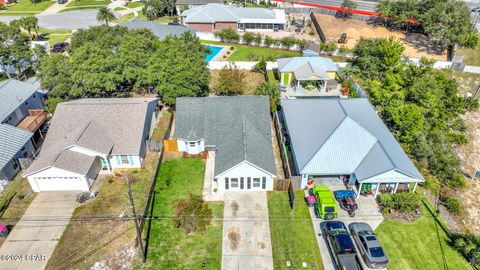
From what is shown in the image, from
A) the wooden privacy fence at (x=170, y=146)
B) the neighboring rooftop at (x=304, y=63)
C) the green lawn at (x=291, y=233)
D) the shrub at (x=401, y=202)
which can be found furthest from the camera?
the neighboring rooftop at (x=304, y=63)

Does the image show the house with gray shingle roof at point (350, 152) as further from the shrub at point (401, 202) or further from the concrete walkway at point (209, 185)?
the concrete walkway at point (209, 185)

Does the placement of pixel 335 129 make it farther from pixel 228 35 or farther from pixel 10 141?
pixel 228 35

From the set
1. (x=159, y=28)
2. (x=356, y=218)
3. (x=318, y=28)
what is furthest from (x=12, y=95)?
(x=318, y=28)

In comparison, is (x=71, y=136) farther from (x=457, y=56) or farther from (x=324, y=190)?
(x=457, y=56)

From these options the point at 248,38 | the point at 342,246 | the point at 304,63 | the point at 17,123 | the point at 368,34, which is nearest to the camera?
the point at 342,246

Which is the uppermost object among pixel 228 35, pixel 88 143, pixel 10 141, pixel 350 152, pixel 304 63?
pixel 304 63

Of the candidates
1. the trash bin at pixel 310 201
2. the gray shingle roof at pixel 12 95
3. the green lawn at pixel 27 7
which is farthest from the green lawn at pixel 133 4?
the trash bin at pixel 310 201

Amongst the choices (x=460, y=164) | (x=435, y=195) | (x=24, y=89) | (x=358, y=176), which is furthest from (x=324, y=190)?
(x=24, y=89)
